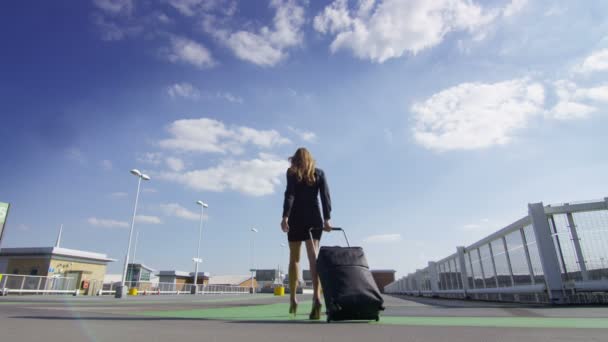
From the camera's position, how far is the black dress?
3873 millimetres

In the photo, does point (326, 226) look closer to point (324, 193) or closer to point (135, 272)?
point (324, 193)

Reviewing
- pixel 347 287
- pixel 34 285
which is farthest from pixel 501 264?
pixel 34 285

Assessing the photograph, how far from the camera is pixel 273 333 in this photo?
2279mm

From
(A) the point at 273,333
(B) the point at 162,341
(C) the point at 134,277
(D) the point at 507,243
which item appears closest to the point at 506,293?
(D) the point at 507,243

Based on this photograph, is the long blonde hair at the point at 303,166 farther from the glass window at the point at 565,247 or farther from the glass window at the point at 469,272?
the glass window at the point at 469,272

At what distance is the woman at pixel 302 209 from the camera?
3852 mm

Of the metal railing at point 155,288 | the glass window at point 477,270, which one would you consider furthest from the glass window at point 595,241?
the metal railing at point 155,288

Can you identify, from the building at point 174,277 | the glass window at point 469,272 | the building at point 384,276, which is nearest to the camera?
the glass window at point 469,272

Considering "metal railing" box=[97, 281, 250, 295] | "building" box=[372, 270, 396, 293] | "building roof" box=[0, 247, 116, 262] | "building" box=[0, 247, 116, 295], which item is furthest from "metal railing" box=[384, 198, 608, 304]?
"building" box=[372, 270, 396, 293]

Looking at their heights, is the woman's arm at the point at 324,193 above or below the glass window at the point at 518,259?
above

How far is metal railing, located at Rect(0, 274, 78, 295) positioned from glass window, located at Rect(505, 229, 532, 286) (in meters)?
25.7

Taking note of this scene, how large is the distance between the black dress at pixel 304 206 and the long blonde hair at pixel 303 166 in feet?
0.17

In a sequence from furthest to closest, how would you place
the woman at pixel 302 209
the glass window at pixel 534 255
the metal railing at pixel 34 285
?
the metal railing at pixel 34 285, the glass window at pixel 534 255, the woman at pixel 302 209

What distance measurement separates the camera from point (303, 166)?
13.3 ft
